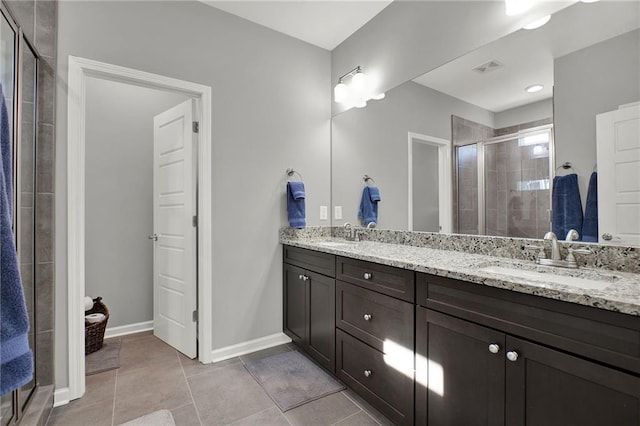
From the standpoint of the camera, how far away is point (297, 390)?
1988 millimetres

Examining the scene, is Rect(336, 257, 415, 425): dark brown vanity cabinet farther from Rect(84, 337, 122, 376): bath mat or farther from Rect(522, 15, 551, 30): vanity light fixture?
Rect(84, 337, 122, 376): bath mat

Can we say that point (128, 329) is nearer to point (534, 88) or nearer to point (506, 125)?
point (506, 125)

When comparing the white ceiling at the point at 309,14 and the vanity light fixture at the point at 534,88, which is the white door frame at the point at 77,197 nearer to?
the white ceiling at the point at 309,14

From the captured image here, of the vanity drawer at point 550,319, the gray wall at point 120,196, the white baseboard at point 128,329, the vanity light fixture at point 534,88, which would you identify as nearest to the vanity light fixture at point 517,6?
the vanity light fixture at point 534,88

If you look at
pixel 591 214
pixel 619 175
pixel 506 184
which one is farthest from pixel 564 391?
pixel 506 184

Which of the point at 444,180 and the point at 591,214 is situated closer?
the point at 591,214

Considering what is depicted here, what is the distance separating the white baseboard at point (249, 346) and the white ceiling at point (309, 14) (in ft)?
8.85

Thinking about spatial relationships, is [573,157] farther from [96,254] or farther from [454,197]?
[96,254]

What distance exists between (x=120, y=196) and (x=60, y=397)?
5.81 feet

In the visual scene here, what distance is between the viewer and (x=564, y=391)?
98cm

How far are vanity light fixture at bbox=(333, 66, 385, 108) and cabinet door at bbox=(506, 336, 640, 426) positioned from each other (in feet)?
6.88

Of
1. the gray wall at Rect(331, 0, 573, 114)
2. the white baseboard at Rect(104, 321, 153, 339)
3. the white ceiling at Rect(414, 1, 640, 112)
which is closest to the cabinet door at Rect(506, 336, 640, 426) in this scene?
the white ceiling at Rect(414, 1, 640, 112)

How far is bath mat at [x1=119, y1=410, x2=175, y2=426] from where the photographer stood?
1.67 meters

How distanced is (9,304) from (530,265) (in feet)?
6.87
